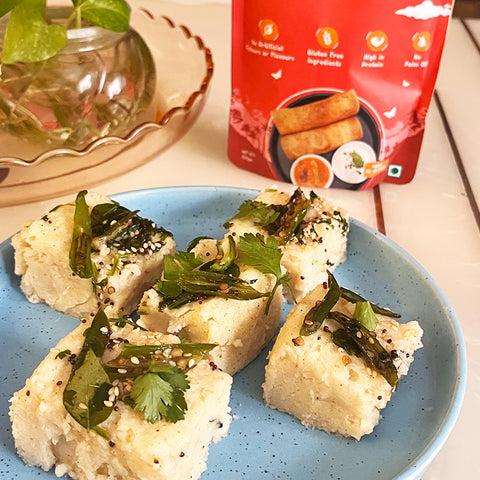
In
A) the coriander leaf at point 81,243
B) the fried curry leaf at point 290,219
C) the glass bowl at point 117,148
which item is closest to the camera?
the coriander leaf at point 81,243

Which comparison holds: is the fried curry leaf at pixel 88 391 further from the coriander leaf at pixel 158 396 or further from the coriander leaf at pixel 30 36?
the coriander leaf at pixel 30 36

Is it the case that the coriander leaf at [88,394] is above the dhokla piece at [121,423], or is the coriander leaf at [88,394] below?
above

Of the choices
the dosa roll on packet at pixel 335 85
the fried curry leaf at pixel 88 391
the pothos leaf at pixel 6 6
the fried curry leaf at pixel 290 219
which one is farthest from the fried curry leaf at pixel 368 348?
the pothos leaf at pixel 6 6

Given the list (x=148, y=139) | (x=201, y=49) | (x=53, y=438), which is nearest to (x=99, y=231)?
(x=53, y=438)

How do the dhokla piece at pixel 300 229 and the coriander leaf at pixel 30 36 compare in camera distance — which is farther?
the coriander leaf at pixel 30 36

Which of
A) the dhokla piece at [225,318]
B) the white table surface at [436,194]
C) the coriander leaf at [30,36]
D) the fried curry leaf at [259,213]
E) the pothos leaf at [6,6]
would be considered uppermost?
the pothos leaf at [6,6]

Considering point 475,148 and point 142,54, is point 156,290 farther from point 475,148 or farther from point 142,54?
point 475,148

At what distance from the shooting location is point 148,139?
220 centimetres

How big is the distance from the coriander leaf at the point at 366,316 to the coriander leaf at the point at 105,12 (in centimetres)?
113

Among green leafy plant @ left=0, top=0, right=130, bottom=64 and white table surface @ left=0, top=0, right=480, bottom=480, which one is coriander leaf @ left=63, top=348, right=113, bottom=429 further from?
green leafy plant @ left=0, top=0, right=130, bottom=64

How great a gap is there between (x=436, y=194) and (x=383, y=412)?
997 mm

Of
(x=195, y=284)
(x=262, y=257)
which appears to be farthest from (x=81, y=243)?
(x=262, y=257)

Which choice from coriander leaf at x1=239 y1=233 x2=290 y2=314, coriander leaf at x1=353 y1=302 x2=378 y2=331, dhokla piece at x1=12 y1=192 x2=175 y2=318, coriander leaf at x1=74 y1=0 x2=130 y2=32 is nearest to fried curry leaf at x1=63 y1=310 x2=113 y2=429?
dhokla piece at x1=12 y1=192 x2=175 y2=318

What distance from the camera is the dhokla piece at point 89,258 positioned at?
1507 millimetres
